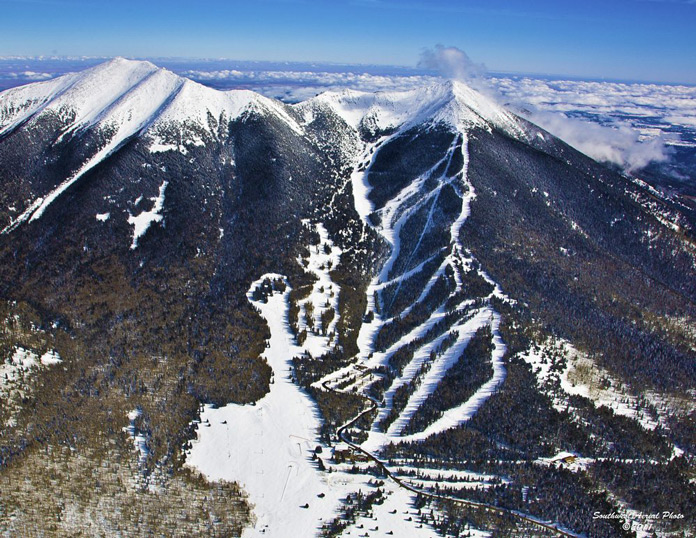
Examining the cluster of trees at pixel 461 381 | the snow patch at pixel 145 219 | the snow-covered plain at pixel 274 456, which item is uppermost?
the snow patch at pixel 145 219

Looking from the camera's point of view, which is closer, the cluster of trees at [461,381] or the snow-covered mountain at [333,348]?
the snow-covered mountain at [333,348]

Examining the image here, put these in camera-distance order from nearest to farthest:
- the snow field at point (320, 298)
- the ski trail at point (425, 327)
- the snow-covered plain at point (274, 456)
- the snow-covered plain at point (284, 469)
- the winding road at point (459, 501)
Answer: the snow-covered plain at point (284, 469) < the winding road at point (459, 501) < the snow-covered plain at point (274, 456) < the ski trail at point (425, 327) < the snow field at point (320, 298)

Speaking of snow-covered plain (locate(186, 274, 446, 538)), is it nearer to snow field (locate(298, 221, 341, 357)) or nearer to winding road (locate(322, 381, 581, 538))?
winding road (locate(322, 381, 581, 538))

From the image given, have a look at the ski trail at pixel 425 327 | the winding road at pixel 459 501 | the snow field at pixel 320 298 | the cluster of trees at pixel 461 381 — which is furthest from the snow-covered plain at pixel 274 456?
the cluster of trees at pixel 461 381

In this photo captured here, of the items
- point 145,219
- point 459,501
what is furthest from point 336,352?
point 145,219

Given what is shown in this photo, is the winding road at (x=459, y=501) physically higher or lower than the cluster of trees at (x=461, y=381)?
lower

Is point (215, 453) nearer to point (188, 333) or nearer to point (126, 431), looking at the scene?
point (126, 431)

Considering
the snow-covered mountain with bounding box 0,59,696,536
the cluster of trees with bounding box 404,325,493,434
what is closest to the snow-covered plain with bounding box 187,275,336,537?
the snow-covered mountain with bounding box 0,59,696,536

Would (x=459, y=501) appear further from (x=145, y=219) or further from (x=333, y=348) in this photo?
(x=145, y=219)

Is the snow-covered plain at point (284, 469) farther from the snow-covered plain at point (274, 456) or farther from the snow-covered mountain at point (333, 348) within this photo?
the snow-covered mountain at point (333, 348)

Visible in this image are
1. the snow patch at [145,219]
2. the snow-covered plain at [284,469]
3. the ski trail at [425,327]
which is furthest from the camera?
the snow patch at [145,219]
